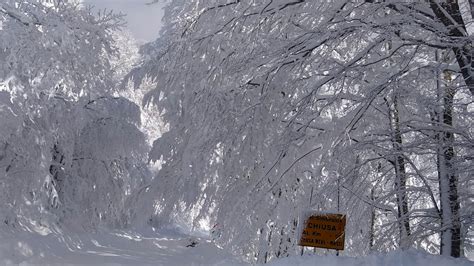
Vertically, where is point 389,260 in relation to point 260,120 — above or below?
below

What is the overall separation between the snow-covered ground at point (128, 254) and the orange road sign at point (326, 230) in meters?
0.19

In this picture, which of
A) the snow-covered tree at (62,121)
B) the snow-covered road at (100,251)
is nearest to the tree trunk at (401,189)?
the snow-covered road at (100,251)

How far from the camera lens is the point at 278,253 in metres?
13.6

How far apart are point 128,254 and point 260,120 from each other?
949cm

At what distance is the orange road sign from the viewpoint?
7.49 metres

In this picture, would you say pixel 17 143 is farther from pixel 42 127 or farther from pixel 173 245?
pixel 173 245

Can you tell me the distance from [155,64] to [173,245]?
878cm

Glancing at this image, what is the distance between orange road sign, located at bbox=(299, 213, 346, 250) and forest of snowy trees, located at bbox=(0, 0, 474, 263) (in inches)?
11.3

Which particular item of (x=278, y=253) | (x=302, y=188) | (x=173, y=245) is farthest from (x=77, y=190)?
(x=302, y=188)

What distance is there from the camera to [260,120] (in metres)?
8.84

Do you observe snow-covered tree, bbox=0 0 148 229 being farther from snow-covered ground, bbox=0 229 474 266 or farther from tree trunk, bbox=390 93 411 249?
tree trunk, bbox=390 93 411 249

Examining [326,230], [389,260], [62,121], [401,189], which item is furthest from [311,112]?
[62,121]

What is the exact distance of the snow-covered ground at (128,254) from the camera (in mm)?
7094

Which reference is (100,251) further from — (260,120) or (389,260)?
(389,260)
